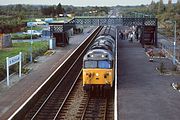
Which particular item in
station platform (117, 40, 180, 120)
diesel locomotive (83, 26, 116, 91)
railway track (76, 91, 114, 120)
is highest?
diesel locomotive (83, 26, 116, 91)

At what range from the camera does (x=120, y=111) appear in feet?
66.4

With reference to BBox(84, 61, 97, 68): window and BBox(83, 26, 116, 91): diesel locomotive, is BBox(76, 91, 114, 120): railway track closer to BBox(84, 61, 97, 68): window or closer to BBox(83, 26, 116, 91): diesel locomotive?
BBox(83, 26, 116, 91): diesel locomotive

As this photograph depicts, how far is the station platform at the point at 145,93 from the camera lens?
19.9m

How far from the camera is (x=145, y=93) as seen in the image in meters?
24.6

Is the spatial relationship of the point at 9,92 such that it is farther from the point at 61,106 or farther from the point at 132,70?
the point at 132,70

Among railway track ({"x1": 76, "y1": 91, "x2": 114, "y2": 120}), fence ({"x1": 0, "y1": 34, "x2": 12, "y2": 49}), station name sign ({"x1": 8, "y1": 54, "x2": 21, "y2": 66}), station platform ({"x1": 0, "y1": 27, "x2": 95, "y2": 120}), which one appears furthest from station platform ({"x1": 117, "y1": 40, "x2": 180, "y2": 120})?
fence ({"x1": 0, "y1": 34, "x2": 12, "y2": 49})

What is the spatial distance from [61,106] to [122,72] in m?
10.3

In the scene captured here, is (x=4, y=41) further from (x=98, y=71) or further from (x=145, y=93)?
(x=145, y=93)

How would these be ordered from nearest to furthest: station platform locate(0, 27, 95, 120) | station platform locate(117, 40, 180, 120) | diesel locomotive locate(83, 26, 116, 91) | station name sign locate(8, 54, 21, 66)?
station platform locate(117, 40, 180, 120) → station platform locate(0, 27, 95, 120) → diesel locomotive locate(83, 26, 116, 91) → station name sign locate(8, 54, 21, 66)

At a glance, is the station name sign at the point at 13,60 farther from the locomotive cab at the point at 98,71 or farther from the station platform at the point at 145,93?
the station platform at the point at 145,93

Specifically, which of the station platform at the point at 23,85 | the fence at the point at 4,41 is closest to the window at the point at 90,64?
the station platform at the point at 23,85

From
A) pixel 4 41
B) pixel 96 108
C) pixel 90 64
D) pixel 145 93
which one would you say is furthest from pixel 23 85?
pixel 4 41

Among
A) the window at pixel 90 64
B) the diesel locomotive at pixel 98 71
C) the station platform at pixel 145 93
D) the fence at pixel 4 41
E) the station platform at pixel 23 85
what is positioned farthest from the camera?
the fence at pixel 4 41

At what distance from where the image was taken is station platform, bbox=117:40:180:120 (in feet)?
65.3
